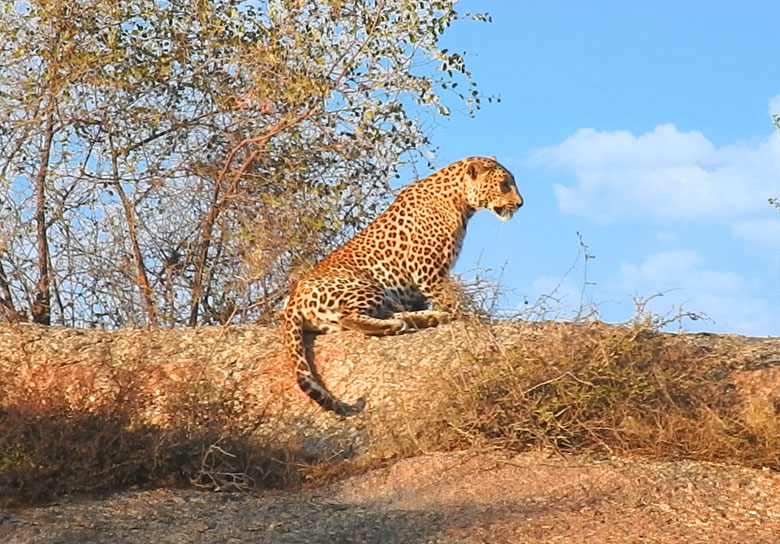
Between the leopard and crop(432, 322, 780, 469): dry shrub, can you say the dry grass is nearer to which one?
crop(432, 322, 780, 469): dry shrub

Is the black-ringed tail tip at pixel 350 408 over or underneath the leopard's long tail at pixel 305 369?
underneath

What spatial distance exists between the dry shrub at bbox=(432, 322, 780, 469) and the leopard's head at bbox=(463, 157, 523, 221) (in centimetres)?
324

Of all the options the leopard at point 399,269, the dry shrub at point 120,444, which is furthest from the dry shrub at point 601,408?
the leopard at point 399,269

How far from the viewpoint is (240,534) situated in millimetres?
7609

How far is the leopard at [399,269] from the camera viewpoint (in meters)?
11.6

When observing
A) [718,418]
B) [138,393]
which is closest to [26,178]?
[138,393]

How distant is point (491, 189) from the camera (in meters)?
12.8

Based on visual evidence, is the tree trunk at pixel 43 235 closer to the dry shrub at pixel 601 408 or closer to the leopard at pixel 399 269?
the leopard at pixel 399 269

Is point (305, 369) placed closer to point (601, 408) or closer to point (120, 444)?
point (120, 444)

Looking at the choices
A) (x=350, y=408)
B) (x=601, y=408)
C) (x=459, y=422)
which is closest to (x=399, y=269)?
(x=350, y=408)

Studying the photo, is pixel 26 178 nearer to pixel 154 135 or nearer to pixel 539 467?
pixel 154 135

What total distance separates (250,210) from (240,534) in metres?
8.19

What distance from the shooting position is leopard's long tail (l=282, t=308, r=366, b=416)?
10.7 m

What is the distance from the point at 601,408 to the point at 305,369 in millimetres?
2760
